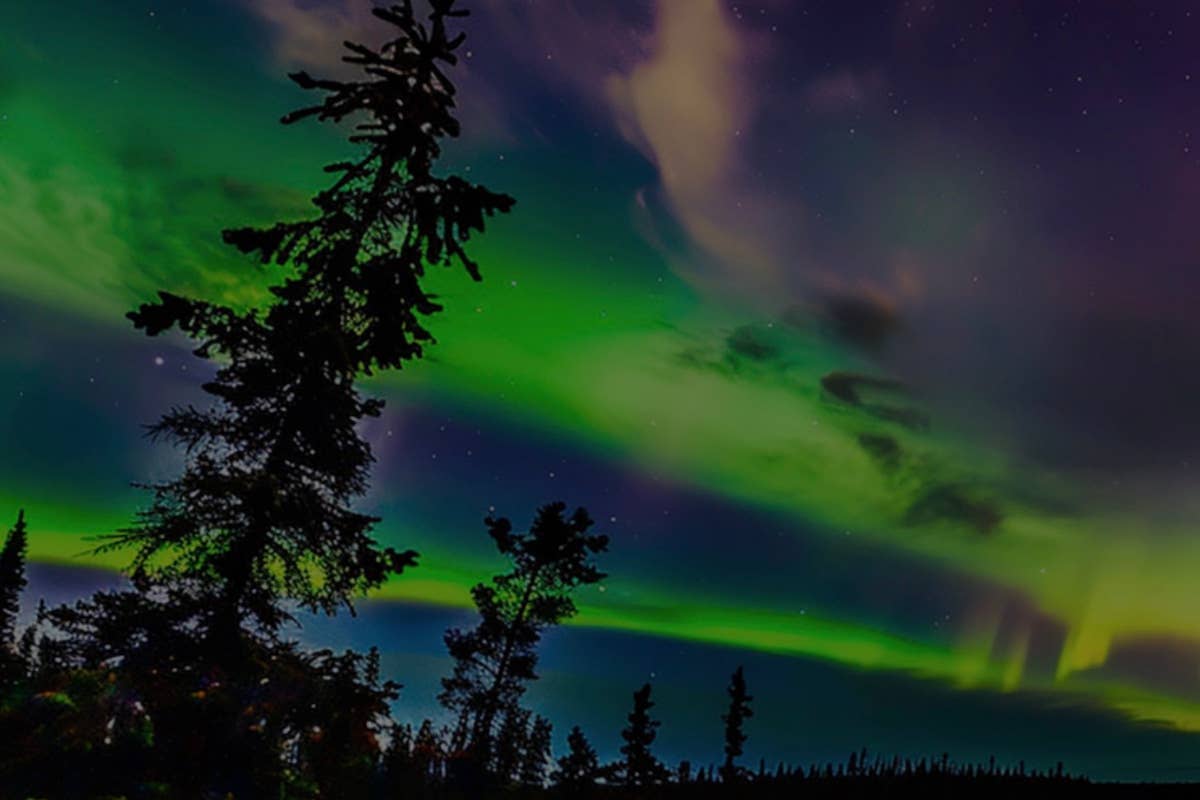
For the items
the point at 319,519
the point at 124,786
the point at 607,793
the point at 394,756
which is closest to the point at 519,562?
the point at 394,756

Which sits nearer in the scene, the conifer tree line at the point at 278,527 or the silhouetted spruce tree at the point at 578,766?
the conifer tree line at the point at 278,527

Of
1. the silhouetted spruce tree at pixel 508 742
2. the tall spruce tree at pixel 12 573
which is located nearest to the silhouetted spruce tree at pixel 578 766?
the silhouetted spruce tree at pixel 508 742

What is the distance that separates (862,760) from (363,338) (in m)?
44.4

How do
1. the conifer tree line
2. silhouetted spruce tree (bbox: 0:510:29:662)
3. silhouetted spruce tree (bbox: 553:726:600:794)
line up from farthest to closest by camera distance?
silhouetted spruce tree (bbox: 0:510:29:662) < silhouetted spruce tree (bbox: 553:726:600:794) < the conifer tree line

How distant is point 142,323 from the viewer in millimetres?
9656

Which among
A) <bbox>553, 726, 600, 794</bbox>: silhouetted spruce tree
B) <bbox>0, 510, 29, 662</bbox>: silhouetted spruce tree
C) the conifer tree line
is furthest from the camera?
<bbox>0, 510, 29, 662</bbox>: silhouetted spruce tree

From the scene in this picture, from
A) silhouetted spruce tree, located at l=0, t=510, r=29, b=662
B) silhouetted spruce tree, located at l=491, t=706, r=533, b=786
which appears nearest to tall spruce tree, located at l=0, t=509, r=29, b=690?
silhouetted spruce tree, located at l=0, t=510, r=29, b=662

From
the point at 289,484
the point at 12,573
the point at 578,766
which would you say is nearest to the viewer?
the point at 289,484

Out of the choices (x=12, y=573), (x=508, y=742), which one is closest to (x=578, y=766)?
(x=508, y=742)

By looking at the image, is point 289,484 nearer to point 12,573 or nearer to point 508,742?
point 508,742

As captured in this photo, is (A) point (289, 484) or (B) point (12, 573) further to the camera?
(B) point (12, 573)

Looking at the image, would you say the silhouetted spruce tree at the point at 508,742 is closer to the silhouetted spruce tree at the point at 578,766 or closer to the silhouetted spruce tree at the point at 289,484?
the silhouetted spruce tree at the point at 578,766

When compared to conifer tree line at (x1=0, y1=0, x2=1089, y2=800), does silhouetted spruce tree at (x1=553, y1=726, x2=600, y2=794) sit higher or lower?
lower

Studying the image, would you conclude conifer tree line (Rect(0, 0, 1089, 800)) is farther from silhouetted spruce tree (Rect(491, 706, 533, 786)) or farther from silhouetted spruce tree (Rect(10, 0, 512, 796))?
silhouetted spruce tree (Rect(491, 706, 533, 786))
